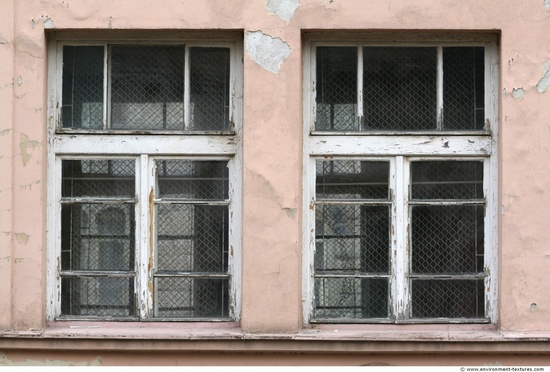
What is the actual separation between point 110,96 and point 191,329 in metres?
1.37

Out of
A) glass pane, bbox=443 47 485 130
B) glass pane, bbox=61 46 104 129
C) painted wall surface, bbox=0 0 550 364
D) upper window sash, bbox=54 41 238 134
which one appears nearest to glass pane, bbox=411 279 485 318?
painted wall surface, bbox=0 0 550 364

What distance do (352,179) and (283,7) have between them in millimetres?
1013

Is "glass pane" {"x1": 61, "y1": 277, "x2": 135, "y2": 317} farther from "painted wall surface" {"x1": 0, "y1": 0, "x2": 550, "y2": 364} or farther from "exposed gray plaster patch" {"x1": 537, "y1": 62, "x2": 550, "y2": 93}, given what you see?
"exposed gray plaster patch" {"x1": 537, "y1": 62, "x2": 550, "y2": 93}

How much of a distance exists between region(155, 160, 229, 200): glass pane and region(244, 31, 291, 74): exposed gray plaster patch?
1.97 feet

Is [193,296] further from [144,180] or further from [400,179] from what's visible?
[400,179]

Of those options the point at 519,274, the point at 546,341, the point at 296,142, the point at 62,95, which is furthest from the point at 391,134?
the point at 62,95

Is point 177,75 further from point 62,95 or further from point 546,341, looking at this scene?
point 546,341

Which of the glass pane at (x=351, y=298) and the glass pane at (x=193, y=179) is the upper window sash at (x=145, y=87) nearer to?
the glass pane at (x=193, y=179)

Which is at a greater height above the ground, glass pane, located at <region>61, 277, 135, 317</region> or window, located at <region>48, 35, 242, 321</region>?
window, located at <region>48, 35, 242, 321</region>

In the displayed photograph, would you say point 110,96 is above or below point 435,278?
above

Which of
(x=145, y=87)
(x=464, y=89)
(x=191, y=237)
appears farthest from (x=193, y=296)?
(x=464, y=89)

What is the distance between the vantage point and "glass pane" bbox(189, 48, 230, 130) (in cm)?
540

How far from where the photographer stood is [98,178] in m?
5.41

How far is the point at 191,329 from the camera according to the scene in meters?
5.30
